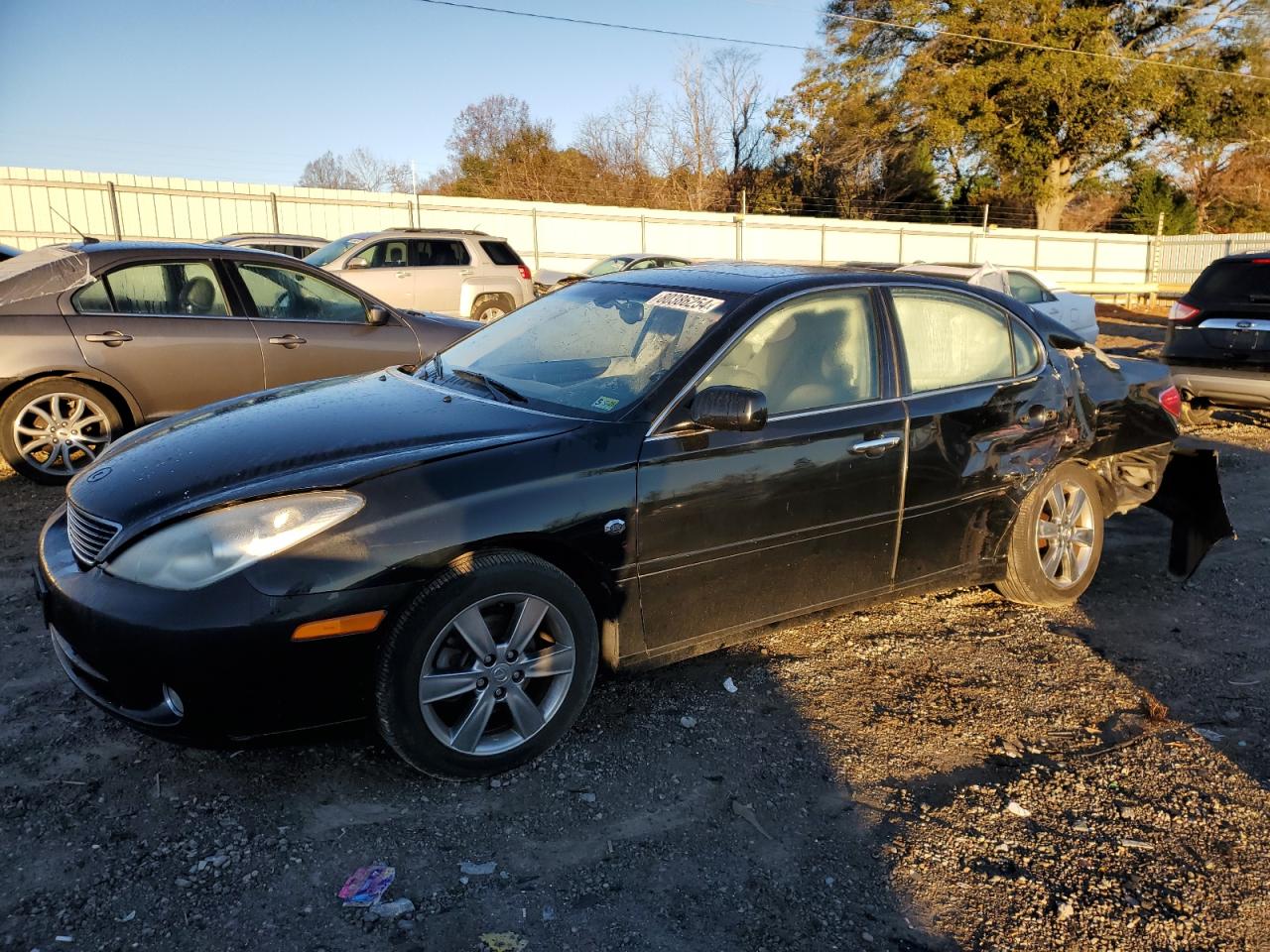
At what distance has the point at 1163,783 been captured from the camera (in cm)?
322

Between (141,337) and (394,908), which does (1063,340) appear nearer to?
(394,908)

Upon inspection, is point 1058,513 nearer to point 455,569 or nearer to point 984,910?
point 984,910

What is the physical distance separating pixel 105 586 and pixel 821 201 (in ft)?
144

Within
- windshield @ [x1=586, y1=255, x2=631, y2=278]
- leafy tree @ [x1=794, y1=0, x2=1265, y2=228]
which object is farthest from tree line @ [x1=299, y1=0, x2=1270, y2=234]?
windshield @ [x1=586, y1=255, x2=631, y2=278]

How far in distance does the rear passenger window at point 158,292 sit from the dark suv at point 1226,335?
8210 millimetres

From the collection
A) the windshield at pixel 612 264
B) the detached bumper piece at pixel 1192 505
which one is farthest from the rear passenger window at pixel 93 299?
the windshield at pixel 612 264

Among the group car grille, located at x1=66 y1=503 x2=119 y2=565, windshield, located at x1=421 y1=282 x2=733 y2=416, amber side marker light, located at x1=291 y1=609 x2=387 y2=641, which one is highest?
windshield, located at x1=421 y1=282 x2=733 y2=416

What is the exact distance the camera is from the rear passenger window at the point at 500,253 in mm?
14844

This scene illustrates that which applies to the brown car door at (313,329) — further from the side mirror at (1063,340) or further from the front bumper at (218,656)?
the side mirror at (1063,340)

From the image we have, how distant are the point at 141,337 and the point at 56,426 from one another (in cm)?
79

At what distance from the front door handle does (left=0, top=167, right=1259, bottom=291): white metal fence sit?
35.8ft

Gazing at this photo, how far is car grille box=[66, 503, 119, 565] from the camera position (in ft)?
9.73

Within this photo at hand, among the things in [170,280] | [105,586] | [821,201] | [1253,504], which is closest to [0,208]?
[170,280]

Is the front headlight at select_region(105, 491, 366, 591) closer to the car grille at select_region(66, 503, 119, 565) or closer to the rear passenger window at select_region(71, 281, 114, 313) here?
the car grille at select_region(66, 503, 119, 565)
